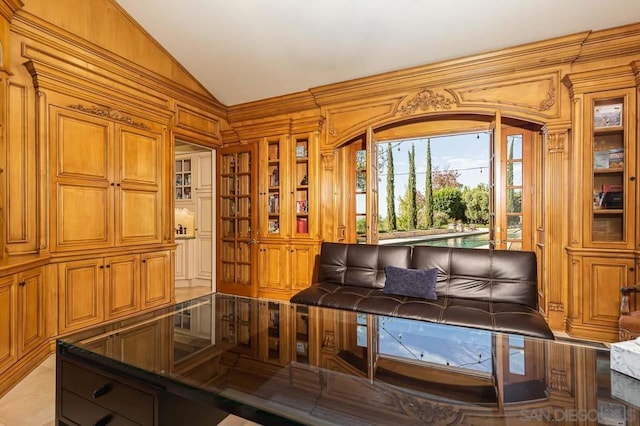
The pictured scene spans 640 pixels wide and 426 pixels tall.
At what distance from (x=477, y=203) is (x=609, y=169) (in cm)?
188

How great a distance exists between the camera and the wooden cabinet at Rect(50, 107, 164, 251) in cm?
290

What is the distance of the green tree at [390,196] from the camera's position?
16.7 feet

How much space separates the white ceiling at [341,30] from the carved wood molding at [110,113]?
1039 mm

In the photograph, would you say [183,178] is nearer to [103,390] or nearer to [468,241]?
[103,390]

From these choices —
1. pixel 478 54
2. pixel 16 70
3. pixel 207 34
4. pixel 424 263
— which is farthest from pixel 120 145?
pixel 478 54

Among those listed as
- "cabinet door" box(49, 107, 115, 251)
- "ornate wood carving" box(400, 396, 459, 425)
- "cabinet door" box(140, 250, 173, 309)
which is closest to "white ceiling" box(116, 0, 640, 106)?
"cabinet door" box(49, 107, 115, 251)

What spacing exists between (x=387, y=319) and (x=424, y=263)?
1306mm

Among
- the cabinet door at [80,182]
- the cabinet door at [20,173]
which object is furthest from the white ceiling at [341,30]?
the cabinet door at [20,173]

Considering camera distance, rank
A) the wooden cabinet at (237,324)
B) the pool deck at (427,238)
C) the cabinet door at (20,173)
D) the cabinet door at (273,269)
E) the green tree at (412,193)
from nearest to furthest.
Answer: the wooden cabinet at (237,324) < the cabinet door at (20,173) < the cabinet door at (273,269) < the green tree at (412,193) < the pool deck at (427,238)

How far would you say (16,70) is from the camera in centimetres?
263

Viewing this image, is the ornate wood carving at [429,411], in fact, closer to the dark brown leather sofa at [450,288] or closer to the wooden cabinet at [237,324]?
the wooden cabinet at [237,324]

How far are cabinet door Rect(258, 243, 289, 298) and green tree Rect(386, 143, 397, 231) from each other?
1789 millimetres

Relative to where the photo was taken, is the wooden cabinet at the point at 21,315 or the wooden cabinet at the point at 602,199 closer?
the wooden cabinet at the point at 21,315

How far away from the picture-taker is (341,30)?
332 cm
